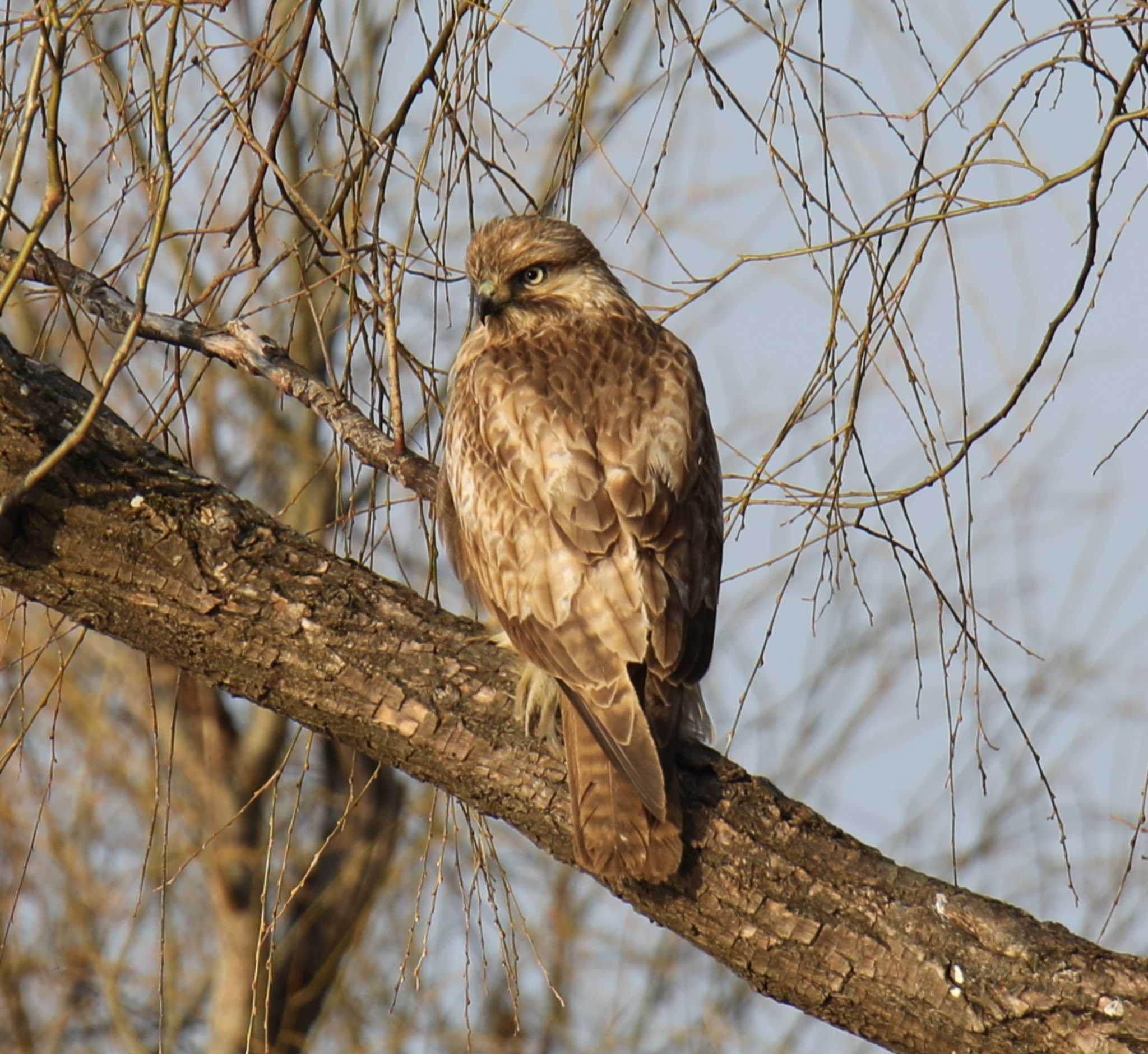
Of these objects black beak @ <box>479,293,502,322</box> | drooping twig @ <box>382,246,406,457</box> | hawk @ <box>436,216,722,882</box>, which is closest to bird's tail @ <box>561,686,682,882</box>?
hawk @ <box>436,216,722,882</box>

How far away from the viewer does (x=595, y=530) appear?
143 inches

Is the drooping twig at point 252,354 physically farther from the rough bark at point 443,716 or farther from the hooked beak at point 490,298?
the hooked beak at point 490,298

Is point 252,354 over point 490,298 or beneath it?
beneath

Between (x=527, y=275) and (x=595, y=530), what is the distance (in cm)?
123

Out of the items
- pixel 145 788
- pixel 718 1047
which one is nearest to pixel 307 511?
pixel 145 788

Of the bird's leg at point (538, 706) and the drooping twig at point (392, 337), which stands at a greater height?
the drooping twig at point (392, 337)

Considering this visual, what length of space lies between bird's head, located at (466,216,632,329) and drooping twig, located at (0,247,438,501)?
0.76 m

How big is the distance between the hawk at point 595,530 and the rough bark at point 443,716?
0.10 m

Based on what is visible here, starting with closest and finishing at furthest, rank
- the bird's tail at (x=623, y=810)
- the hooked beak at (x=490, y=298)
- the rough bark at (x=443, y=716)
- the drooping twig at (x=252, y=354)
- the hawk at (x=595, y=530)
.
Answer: the rough bark at (x=443, y=716) < the bird's tail at (x=623, y=810) < the hawk at (x=595, y=530) < the drooping twig at (x=252, y=354) < the hooked beak at (x=490, y=298)

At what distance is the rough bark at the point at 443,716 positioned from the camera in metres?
2.85

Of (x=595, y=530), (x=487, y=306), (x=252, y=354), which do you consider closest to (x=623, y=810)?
(x=595, y=530)

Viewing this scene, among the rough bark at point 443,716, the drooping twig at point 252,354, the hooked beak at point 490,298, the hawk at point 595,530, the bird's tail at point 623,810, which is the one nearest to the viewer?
the rough bark at point 443,716

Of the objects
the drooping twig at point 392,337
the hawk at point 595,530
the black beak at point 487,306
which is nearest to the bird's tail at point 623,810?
the hawk at point 595,530

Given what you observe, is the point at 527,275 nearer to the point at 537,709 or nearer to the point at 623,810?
the point at 537,709
